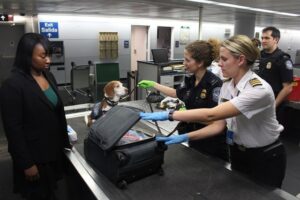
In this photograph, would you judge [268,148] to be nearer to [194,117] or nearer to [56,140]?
[194,117]

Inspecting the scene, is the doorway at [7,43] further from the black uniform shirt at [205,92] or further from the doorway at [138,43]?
the black uniform shirt at [205,92]

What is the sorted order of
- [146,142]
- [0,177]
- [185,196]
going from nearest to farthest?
[185,196], [146,142], [0,177]

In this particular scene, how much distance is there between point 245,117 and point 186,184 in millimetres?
451

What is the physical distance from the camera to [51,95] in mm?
1553

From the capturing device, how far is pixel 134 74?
5.20m

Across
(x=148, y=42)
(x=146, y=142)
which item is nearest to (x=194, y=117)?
(x=146, y=142)

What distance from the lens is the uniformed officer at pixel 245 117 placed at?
3.95 feet

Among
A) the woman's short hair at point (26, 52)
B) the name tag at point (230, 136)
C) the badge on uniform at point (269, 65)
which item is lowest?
the name tag at point (230, 136)

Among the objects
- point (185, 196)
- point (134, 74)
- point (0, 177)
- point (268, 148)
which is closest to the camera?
point (185, 196)

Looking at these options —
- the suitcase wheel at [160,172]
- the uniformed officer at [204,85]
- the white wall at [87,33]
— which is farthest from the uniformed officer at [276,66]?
the white wall at [87,33]

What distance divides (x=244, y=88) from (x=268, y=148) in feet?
1.19

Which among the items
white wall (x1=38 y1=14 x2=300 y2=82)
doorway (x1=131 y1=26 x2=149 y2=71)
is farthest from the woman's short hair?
doorway (x1=131 y1=26 x2=149 y2=71)

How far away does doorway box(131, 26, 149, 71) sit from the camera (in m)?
8.36

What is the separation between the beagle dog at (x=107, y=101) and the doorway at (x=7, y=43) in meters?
4.82
